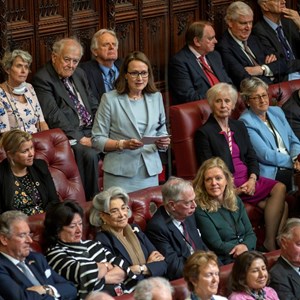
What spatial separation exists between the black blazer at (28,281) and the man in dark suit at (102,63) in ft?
7.57

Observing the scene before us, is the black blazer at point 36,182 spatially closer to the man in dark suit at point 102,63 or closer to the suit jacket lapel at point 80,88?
the suit jacket lapel at point 80,88

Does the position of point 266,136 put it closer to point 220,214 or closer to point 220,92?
point 220,92

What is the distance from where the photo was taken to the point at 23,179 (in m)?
7.32

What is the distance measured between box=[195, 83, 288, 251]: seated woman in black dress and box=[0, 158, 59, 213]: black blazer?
1202mm

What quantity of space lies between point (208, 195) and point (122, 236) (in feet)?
2.47

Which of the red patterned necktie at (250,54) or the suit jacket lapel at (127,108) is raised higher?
the red patterned necktie at (250,54)

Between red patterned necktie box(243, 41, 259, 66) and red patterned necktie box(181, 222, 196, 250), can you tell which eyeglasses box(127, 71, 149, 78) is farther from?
red patterned necktie box(243, 41, 259, 66)

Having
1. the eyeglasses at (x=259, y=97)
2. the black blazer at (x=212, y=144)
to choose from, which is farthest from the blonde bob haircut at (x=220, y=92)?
the eyeglasses at (x=259, y=97)

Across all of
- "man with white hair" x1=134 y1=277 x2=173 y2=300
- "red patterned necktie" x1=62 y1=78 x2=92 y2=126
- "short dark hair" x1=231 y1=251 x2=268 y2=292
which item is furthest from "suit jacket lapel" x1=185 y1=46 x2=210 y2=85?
"man with white hair" x1=134 y1=277 x2=173 y2=300

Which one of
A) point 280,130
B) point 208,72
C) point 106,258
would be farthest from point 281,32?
point 106,258

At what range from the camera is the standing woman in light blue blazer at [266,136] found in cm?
860

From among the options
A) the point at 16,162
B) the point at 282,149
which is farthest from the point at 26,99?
the point at 282,149

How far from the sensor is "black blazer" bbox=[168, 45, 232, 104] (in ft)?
29.4

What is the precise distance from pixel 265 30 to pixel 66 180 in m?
2.72
